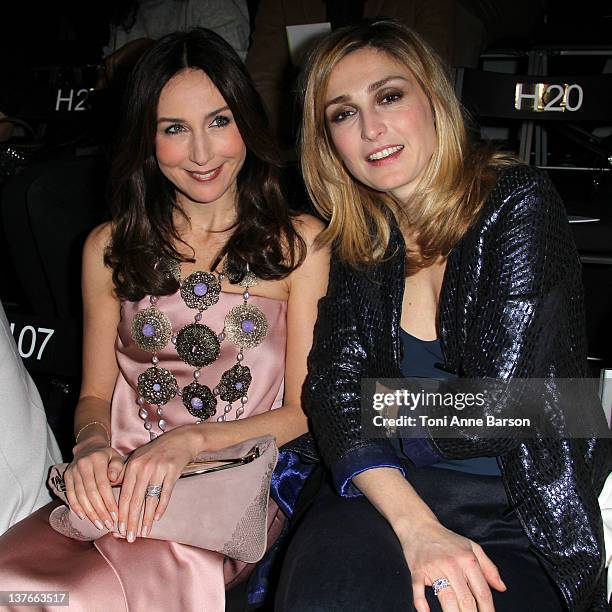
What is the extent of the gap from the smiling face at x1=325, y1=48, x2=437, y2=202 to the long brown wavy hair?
0.22 meters

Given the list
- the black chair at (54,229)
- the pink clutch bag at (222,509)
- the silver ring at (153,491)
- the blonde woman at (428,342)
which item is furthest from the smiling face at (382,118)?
the black chair at (54,229)

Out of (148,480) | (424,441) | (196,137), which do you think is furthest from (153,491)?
(196,137)

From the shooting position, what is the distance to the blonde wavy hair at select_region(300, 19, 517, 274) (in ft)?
4.69

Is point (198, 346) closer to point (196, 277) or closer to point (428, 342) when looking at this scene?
point (196, 277)

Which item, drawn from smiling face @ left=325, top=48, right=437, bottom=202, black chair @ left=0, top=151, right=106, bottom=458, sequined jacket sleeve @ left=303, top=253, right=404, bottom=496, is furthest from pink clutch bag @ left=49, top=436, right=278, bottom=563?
black chair @ left=0, top=151, right=106, bottom=458

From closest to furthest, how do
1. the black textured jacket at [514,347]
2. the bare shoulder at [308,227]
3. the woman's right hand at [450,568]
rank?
the woman's right hand at [450,568] → the black textured jacket at [514,347] → the bare shoulder at [308,227]

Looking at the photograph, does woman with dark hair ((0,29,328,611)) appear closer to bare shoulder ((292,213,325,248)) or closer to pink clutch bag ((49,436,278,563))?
bare shoulder ((292,213,325,248))

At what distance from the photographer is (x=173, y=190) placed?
5.73ft

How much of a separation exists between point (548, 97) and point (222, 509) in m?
1.96

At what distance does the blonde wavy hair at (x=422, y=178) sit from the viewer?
56.2 inches

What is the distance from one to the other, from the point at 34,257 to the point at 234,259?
3.36 feet

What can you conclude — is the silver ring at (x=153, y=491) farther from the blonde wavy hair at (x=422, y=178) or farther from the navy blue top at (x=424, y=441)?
the blonde wavy hair at (x=422, y=178)

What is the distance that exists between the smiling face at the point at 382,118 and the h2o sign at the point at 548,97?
1.31 meters

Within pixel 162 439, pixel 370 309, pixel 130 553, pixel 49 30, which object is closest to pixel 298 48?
pixel 370 309
